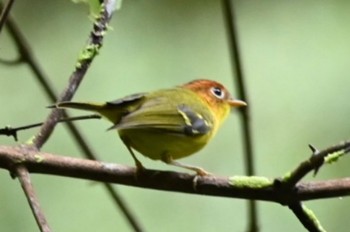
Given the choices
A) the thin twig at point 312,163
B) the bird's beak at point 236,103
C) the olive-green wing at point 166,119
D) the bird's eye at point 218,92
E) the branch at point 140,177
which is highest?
the bird's eye at point 218,92

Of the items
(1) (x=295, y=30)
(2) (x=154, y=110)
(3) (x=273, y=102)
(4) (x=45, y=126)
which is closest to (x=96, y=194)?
(3) (x=273, y=102)

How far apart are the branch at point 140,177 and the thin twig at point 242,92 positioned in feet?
1.29

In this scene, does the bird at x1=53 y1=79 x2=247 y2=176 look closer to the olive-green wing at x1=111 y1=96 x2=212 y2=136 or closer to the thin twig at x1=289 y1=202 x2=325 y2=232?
the olive-green wing at x1=111 y1=96 x2=212 y2=136

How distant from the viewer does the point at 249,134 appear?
139 cm

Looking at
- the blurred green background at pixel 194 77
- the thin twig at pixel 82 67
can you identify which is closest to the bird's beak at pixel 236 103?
the thin twig at pixel 82 67

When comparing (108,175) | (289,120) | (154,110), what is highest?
(289,120)

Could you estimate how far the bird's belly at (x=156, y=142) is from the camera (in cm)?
111

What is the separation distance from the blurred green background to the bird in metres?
0.83

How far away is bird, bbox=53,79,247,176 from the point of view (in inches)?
42.4

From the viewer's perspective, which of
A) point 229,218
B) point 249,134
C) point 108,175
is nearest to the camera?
point 108,175

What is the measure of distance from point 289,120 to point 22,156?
4.22ft

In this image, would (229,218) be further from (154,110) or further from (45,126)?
(45,126)

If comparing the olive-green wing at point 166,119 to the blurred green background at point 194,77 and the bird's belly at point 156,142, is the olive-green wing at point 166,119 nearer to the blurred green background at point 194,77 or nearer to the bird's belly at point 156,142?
the bird's belly at point 156,142

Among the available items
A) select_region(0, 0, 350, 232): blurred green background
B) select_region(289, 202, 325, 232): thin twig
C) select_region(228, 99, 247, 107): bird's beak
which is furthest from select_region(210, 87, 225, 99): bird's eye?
select_region(0, 0, 350, 232): blurred green background
